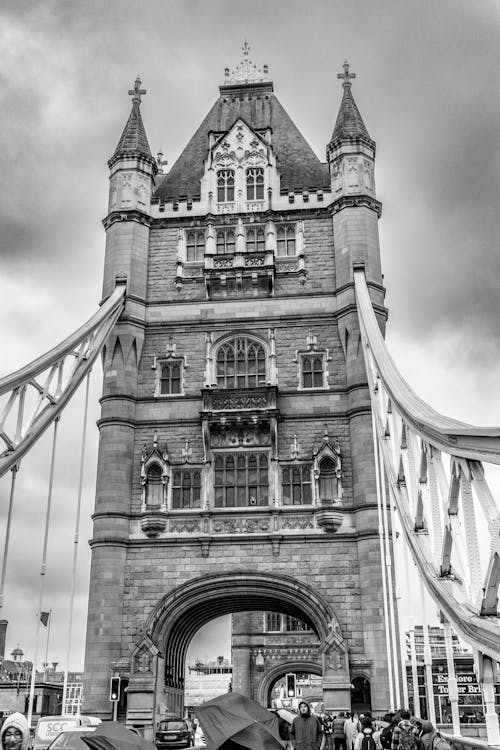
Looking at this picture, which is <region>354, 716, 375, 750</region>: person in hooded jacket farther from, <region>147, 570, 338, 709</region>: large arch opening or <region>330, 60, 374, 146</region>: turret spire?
<region>330, 60, 374, 146</region>: turret spire

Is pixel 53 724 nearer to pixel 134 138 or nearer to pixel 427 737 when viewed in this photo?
pixel 427 737

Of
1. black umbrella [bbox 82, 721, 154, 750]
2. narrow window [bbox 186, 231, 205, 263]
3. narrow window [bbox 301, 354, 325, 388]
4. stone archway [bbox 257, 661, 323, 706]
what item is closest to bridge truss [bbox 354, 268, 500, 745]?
black umbrella [bbox 82, 721, 154, 750]

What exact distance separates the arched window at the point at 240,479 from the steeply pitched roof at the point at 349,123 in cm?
1253

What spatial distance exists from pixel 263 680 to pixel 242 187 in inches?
1102

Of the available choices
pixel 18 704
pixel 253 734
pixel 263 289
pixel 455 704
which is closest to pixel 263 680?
pixel 18 704

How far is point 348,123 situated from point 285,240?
5.18 meters

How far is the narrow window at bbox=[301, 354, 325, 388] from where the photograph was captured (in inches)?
1076

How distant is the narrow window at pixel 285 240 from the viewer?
2976 cm

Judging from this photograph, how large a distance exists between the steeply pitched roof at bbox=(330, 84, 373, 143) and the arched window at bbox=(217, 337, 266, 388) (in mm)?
8804

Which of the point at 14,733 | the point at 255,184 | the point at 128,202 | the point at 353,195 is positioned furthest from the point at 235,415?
the point at 14,733

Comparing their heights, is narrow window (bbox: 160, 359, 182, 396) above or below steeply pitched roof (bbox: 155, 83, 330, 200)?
below

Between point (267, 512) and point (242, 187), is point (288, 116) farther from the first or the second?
point (267, 512)

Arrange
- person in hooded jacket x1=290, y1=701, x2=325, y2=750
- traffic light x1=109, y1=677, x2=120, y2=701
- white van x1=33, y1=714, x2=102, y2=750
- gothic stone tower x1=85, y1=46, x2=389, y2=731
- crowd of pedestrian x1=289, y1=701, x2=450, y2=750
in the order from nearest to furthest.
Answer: crowd of pedestrian x1=289, y1=701, x2=450, y2=750 → person in hooded jacket x1=290, y1=701, x2=325, y2=750 → white van x1=33, y1=714, x2=102, y2=750 → traffic light x1=109, y1=677, x2=120, y2=701 → gothic stone tower x1=85, y1=46, x2=389, y2=731

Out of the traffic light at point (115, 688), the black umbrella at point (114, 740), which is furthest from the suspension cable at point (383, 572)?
the black umbrella at point (114, 740)
